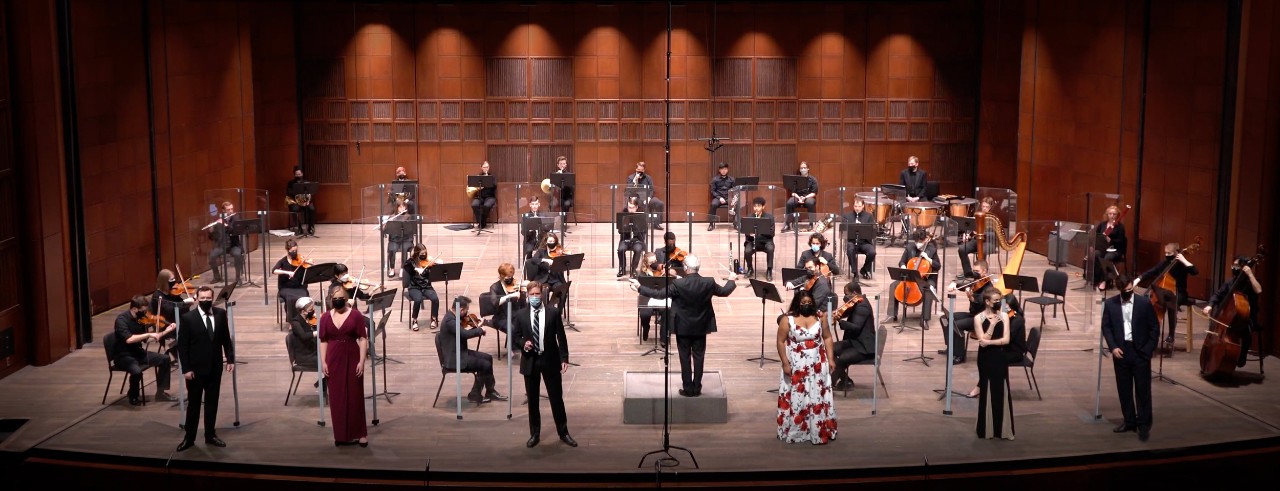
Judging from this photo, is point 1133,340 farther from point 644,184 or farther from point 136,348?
point 644,184

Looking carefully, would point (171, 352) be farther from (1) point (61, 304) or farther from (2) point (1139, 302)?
(2) point (1139, 302)

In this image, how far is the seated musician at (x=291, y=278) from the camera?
1273cm

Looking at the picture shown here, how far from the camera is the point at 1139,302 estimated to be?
31.4ft

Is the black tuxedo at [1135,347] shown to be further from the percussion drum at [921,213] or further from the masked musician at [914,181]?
the masked musician at [914,181]

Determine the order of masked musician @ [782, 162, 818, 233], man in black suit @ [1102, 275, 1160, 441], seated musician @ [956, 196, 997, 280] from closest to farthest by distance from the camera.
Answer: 1. man in black suit @ [1102, 275, 1160, 441]
2. seated musician @ [956, 196, 997, 280]
3. masked musician @ [782, 162, 818, 233]

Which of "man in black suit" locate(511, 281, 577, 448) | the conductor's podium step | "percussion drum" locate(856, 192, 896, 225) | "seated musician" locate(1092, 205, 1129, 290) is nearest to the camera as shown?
"man in black suit" locate(511, 281, 577, 448)

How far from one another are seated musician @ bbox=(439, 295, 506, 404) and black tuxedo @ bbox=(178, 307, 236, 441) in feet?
5.62

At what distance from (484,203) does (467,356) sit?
8210 millimetres

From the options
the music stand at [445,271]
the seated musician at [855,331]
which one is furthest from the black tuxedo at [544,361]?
the music stand at [445,271]

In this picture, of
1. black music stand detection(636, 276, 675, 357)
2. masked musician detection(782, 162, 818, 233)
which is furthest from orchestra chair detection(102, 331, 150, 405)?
masked musician detection(782, 162, 818, 233)

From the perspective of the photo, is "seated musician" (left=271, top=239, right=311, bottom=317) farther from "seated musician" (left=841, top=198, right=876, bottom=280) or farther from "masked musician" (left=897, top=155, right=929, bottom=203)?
"masked musician" (left=897, top=155, right=929, bottom=203)

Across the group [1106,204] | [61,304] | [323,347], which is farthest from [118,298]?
[1106,204]

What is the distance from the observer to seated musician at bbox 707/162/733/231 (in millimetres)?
18703

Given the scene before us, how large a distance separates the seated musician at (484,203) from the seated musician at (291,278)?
5371 millimetres
